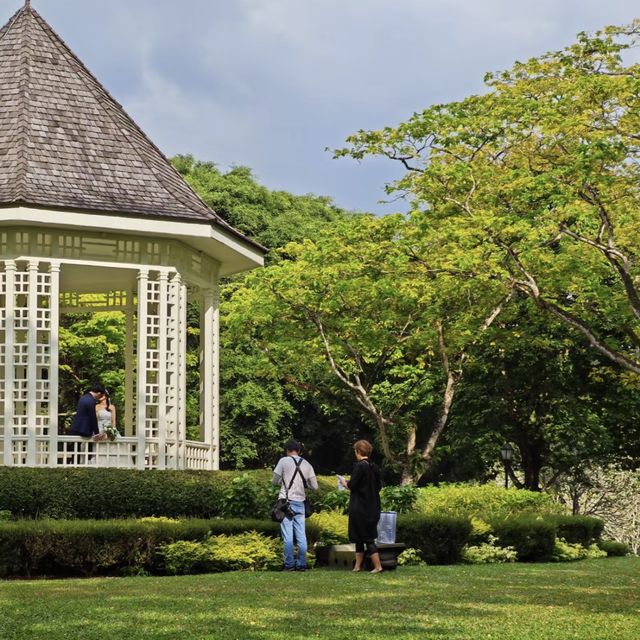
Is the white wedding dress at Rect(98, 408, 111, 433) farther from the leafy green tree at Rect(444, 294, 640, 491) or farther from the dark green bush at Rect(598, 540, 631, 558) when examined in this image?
the leafy green tree at Rect(444, 294, 640, 491)

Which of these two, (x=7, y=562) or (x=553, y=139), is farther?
(x=553, y=139)

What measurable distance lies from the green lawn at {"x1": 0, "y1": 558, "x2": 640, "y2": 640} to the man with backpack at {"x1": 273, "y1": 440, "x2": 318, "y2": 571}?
0.95 m

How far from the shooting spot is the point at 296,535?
1712 centimetres

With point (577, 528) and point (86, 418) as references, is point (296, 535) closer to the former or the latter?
point (86, 418)

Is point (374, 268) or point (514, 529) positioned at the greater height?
point (374, 268)

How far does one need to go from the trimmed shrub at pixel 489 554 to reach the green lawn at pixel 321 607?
520 cm

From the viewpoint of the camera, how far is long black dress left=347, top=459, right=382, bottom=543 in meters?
16.6

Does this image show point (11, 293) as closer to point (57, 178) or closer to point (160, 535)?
point (57, 178)

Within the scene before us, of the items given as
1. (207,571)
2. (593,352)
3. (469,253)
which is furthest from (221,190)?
(207,571)

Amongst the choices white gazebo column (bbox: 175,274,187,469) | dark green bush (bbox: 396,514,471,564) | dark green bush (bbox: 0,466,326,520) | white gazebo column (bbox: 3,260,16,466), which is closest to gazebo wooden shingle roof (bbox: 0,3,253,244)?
white gazebo column (bbox: 3,260,16,466)

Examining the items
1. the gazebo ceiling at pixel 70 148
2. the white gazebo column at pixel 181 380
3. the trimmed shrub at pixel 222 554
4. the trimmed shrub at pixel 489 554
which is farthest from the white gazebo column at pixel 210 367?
the trimmed shrub at pixel 222 554

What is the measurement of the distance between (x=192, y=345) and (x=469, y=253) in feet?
75.7

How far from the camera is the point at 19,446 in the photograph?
69.5 ft

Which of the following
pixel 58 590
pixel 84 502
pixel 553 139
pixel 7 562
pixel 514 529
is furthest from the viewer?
pixel 553 139
